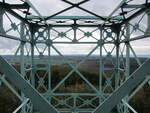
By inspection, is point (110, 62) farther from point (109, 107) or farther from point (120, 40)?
point (109, 107)

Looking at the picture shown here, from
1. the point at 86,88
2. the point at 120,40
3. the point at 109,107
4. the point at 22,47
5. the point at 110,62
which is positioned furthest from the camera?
the point at 86,88

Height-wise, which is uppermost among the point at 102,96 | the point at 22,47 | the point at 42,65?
the point at 22,47

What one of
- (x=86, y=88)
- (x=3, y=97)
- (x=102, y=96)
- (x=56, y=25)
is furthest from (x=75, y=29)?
(x=3, y=97)

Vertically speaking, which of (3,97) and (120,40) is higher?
(120,40)
